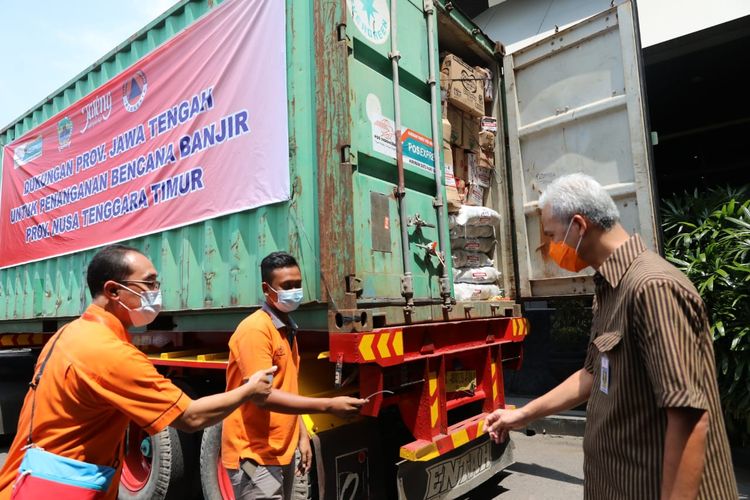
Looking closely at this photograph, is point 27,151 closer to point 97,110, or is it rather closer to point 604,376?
point 97,110

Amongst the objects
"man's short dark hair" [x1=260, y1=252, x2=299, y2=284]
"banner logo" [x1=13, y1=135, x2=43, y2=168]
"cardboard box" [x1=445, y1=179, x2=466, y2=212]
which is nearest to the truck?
"cardboard box" [x1=445, y1=179, x2=466, y2=212]

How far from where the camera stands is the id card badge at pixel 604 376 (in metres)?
1.48

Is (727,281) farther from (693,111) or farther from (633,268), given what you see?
(693,111)

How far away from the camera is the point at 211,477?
300cm

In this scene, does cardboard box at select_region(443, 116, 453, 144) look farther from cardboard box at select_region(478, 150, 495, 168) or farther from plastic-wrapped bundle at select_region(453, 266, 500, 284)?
plastic-wrapped bundle at select_region(453, 266, 500, 284)

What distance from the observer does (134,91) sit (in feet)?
14.2

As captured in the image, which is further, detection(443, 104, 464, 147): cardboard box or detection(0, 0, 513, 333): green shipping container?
detection(443, 104, 464, 147): cardboard box

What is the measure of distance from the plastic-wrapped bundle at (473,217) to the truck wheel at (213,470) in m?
2.14

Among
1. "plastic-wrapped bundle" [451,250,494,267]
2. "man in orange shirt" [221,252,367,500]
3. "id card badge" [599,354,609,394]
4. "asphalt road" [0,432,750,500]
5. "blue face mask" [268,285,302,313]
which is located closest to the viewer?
"id card badge" [599,354,609,394]

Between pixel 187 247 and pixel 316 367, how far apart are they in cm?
132

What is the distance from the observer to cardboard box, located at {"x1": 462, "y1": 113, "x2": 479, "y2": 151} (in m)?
4.21

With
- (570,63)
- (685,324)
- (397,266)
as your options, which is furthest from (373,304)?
(570,63)

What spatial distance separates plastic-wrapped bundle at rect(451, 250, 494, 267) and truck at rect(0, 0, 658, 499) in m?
0.28

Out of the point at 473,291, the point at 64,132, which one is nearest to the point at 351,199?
the point at 473,291
